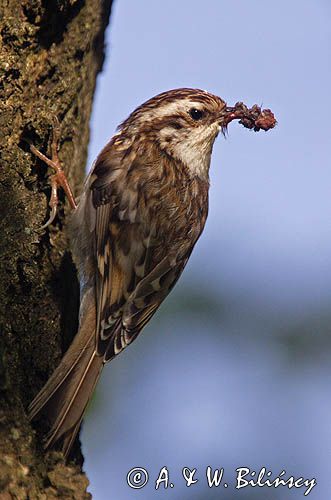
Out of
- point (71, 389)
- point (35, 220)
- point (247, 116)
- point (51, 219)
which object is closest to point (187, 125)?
point (247, 116)

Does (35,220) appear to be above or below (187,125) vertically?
below

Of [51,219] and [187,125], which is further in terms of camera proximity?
[187,125]

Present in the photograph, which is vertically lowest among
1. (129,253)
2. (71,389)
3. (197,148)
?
(71,389)

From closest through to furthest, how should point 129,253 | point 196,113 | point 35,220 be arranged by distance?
point 35,220
point 129,253
point 196,113

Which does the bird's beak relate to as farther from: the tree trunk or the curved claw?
the curved claw

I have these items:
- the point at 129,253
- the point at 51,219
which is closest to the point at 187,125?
the point at 129,253

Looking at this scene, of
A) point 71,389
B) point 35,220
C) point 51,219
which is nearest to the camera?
point 71,389

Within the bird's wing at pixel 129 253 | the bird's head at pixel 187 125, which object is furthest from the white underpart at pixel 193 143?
the bird's wing at pixel 129 253

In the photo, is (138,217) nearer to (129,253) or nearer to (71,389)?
(129,253)

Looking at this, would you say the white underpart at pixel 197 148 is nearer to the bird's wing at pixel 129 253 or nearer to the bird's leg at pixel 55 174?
the bird's wing at pixel 129 253
